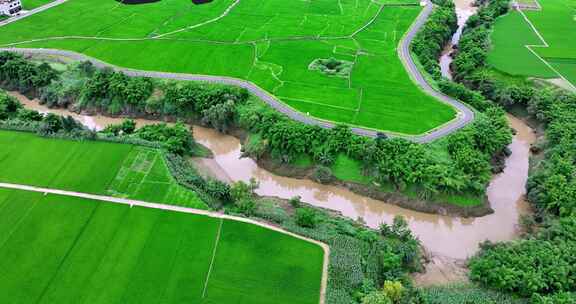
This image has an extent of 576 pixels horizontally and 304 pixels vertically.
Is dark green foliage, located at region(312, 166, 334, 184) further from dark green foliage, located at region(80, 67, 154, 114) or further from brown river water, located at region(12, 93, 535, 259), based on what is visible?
dark green foliage, located at region(80, 67, 154, 114)

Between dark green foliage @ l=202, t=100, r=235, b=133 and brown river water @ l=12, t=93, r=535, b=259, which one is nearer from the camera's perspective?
brown river water @ l=12, t=93, r=535, b=259

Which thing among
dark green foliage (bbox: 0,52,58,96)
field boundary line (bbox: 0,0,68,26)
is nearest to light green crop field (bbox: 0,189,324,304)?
dark green foliage (bbox: 0,52,58,96)

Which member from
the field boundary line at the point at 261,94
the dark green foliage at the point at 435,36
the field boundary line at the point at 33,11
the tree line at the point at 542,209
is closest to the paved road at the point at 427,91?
the field boundary line at the point at 261,94

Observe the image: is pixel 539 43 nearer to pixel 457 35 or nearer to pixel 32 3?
pixel 457 35

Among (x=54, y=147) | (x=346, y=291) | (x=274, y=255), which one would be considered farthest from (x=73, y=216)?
(x=346, y=291)

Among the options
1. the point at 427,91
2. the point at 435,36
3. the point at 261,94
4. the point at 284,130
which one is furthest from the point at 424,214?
the point at 435,36

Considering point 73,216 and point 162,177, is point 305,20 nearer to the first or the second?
point 162,177
